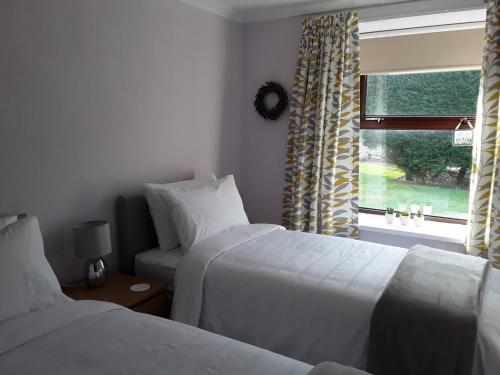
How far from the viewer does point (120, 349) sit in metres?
1.36

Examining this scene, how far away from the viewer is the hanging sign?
3301 millimetres

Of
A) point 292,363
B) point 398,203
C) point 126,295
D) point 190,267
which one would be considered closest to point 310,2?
point 398,203

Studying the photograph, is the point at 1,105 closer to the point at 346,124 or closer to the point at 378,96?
the point at 346,124

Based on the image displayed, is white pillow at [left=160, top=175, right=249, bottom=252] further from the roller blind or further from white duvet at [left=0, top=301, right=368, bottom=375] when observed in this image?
the roller blind

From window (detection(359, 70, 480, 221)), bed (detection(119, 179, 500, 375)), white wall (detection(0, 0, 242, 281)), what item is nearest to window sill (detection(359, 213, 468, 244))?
window (detection(359, 70, 480, 221))

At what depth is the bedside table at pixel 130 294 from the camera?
6.87 ft

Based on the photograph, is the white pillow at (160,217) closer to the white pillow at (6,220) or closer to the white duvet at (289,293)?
the white duvet at (289,293)

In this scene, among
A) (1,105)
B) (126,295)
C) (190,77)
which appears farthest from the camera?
(190,77)

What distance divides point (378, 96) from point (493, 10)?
A: 1122 millimetres

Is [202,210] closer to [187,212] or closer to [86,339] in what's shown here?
[187,212]

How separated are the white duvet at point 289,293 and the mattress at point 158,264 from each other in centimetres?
20

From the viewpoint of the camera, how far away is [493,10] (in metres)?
2.69

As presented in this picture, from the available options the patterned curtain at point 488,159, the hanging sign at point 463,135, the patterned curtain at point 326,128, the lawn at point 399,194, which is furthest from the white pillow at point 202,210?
the hanging sign at point 463,135

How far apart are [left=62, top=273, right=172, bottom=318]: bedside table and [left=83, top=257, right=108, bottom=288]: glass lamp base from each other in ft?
0.13
